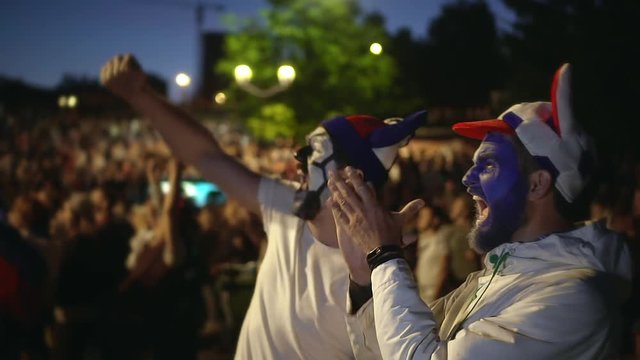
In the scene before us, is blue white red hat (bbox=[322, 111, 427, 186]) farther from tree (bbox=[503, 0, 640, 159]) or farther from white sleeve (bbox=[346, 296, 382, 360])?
tree (bbox=[503, 0, 640, 159])

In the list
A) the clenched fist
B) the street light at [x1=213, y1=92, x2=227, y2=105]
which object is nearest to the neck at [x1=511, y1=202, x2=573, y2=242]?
the clenched fist

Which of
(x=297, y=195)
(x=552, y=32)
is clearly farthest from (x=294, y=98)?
(x=297, y=195)

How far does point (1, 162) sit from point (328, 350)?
11402 millimetres

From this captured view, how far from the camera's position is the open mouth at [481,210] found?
1912 mm

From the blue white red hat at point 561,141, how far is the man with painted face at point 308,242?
660 mm

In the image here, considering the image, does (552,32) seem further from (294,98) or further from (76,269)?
(76,269)

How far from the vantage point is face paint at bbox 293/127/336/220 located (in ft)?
8.49

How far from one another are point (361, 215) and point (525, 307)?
18.1 inches

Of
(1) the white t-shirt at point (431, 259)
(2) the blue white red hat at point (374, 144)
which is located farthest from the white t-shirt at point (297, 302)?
(1) the white t-shirt at point (431, 259)

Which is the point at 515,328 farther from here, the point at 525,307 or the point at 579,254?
the point at 579,254

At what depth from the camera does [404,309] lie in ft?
5.51

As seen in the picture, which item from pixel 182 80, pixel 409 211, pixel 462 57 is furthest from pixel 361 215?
pixel 462 57

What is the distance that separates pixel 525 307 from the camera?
1.60 m

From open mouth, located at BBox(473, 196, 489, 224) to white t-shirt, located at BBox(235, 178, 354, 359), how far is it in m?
0.73
